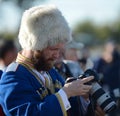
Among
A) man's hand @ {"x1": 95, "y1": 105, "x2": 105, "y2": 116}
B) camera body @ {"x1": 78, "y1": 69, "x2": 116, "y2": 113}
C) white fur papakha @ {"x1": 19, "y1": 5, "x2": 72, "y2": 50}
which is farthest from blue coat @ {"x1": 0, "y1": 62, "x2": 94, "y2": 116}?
man's hand @ {"x1": 95, "y1": 105, "x2": 105, "y2": 116}

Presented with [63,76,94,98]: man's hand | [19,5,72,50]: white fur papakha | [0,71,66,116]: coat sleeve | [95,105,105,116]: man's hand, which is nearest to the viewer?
[0,71,66,116]: coat sleeve

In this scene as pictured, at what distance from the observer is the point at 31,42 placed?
4121mm

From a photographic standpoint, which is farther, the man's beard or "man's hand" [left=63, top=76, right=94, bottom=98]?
the man's beard

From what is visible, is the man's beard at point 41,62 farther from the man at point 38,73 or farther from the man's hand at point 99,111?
the man's hand at point 99,111

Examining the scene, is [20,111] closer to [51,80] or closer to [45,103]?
[45,103]

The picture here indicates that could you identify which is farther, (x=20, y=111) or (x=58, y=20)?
(x=58, y=20)

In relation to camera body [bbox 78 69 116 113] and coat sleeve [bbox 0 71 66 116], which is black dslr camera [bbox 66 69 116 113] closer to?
camera body [bbox 78 69 116 113]

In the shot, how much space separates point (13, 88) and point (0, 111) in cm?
28

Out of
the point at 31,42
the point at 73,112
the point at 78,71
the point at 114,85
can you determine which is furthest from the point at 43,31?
the point at 114,85

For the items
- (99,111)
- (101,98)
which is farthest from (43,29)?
(99,111)

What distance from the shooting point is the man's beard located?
4.13 metres

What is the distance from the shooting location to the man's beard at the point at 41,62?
4.13 metres

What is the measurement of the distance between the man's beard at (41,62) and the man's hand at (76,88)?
235 mm

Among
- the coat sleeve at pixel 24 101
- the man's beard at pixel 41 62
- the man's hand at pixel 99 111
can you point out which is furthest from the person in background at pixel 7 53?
the coat sleeve at pixel 24 101
